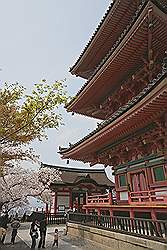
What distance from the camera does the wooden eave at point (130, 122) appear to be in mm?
6771

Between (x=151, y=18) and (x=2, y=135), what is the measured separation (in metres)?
7.82

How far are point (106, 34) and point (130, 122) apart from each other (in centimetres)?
578

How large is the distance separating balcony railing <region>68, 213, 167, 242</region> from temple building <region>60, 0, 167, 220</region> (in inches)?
19.6

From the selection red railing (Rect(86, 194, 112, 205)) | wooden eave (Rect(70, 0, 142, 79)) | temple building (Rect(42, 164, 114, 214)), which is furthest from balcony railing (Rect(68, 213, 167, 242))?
temple building (Rect(42, 164, 114, 214))

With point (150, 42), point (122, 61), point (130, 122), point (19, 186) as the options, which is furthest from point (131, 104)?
point (19, 186)

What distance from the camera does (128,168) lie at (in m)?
11.1

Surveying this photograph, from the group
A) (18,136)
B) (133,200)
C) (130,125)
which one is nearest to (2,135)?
(18,136)

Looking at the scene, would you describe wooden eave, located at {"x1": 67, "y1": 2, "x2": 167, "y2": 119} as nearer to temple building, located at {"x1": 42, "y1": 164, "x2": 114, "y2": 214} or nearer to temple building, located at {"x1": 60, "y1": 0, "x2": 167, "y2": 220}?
temple building, located at {"x1": 60, "y1": 0, "x2": 167, "y2": 220}

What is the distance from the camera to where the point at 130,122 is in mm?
8664

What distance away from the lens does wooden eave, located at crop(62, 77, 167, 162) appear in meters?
6.77

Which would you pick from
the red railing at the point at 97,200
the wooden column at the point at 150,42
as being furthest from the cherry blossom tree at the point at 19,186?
the wooden column at the point at 150,42

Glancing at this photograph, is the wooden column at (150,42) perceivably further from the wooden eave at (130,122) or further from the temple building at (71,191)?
the temple building at (71,191)

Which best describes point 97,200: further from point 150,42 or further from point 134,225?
point 150,42

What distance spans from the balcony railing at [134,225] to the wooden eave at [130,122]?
11.5 feet
